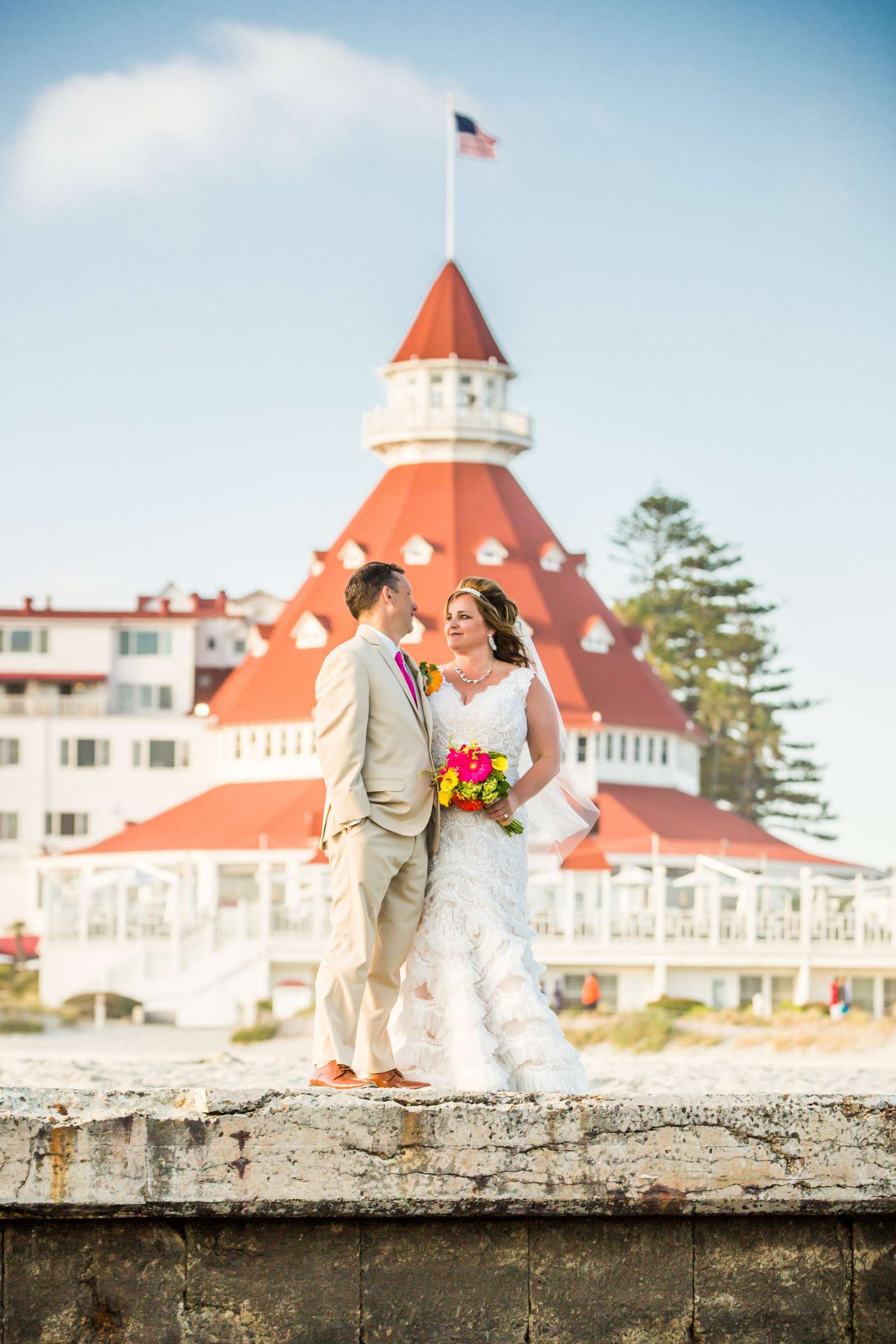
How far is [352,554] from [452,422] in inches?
210

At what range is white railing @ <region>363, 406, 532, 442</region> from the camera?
63.3m

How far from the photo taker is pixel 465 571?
195 ft

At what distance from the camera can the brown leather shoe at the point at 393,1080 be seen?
7676mm

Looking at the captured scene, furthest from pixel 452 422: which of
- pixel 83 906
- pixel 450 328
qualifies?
pixel 83 906

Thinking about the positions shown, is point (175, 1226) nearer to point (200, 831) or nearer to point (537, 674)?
point (537, 674)

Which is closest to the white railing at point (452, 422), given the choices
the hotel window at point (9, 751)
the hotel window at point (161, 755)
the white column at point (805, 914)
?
the hotel window at point (161, 755)

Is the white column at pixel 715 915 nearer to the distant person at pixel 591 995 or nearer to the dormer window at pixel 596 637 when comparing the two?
the distant person at pixel 591 995

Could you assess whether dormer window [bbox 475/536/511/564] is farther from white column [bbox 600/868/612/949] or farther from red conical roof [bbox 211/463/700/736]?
white column [bbox 600/868/612/949]

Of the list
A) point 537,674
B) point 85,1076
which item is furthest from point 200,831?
point 537,674

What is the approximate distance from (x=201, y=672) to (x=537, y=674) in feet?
199

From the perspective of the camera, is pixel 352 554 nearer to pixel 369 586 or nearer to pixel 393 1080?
pixel 369 586

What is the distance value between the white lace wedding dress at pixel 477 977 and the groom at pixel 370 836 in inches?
3.2

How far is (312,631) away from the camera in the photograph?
2389 inches

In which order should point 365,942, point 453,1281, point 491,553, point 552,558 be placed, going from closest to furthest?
point 453,1281 → point 365,942 → point 491,553 → point 552,558
